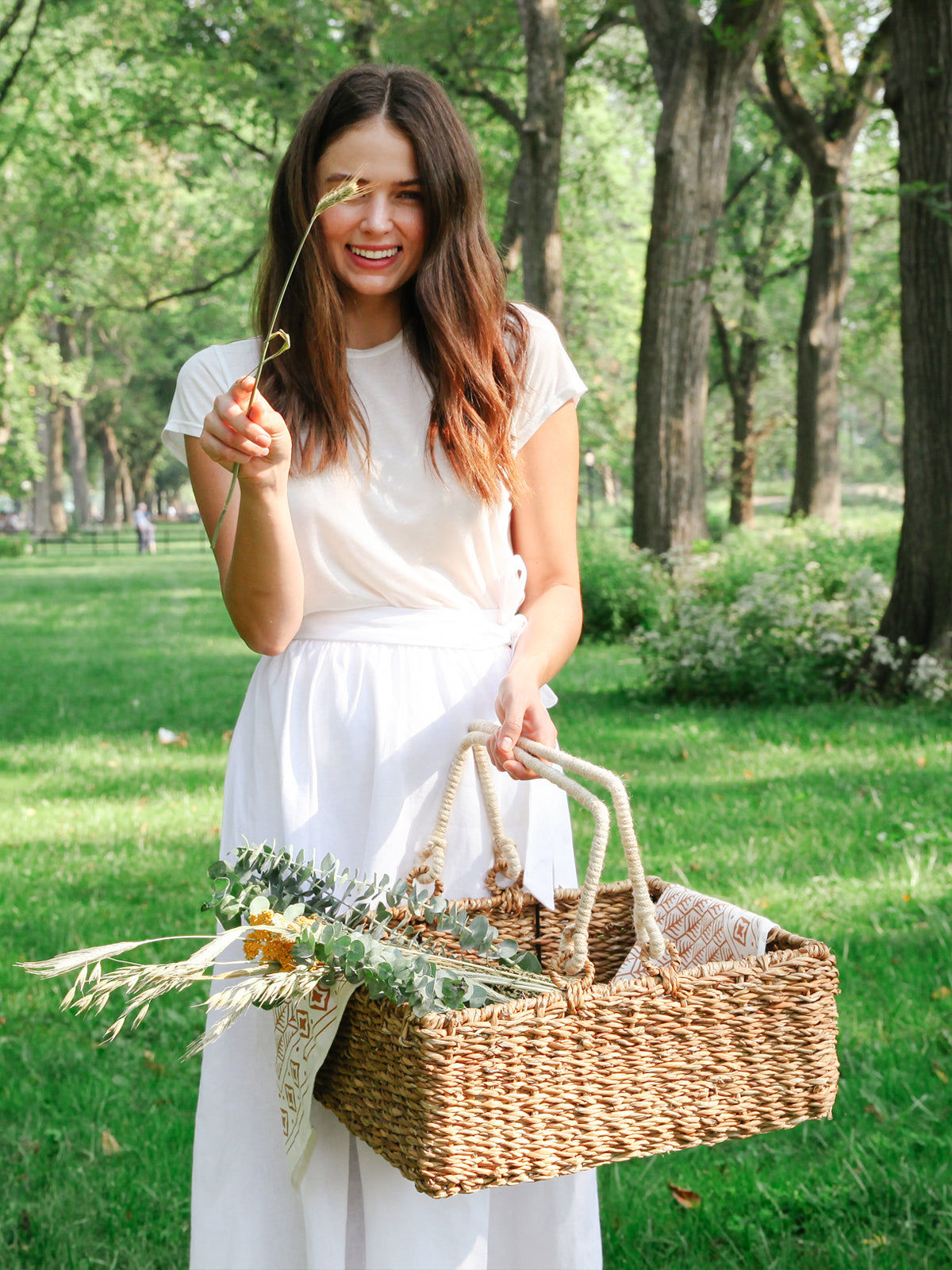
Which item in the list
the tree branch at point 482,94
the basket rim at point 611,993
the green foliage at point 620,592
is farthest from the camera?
the tree branch at point 482,94

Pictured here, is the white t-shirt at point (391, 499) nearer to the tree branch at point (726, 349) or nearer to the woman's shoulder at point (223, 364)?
the woman's shoulder at point (223, 364)

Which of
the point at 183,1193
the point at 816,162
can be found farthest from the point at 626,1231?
the point at 816,162

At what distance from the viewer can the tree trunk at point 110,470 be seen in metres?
51.9

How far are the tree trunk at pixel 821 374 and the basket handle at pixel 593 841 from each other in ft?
57.8

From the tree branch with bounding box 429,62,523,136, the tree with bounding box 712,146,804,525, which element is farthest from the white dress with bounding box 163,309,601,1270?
the tree with bounding box 712,146,804,525

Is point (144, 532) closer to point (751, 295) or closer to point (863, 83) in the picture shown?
point (751, 295)

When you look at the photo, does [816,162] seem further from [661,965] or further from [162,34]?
[661,965]

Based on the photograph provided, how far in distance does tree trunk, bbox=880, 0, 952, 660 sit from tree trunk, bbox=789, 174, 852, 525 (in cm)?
1047

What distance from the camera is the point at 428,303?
6.98ft

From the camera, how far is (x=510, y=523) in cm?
233

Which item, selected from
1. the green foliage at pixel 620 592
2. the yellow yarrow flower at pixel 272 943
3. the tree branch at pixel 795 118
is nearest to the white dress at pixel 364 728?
the yellow yarrow flower at pixel 272 943

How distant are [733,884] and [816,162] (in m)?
14.0

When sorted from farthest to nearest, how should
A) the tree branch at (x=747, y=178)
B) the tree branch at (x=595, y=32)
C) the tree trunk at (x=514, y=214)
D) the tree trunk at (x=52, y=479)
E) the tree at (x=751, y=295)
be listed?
the tree trunk at (x=52, y=479)
the tree at (x=751, y=295)
the tree branch at (x=747, y=178)
the tree trunk at (x=514, y=214)
the tree branch at (x=595, y=32)

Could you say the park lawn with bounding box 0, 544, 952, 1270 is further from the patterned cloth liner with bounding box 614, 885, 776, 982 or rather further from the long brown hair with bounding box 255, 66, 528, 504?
the long brown hair with bounding box 255, 66, 528, 504
